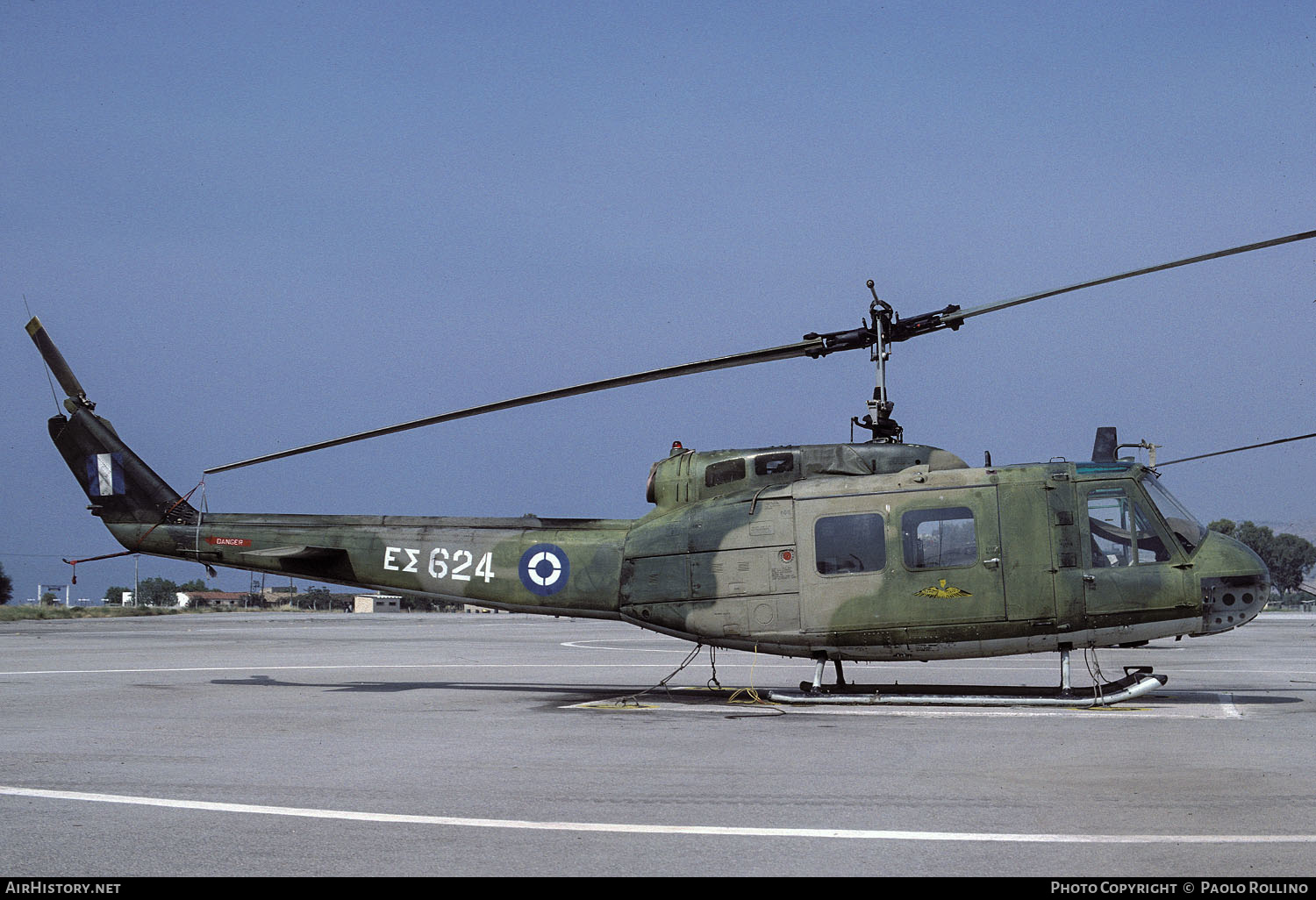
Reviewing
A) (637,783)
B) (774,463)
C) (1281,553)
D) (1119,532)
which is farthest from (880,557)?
(1281,553)

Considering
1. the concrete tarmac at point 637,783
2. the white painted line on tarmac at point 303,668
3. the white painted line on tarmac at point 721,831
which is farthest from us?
the white painted line on tarmac at point 303,668

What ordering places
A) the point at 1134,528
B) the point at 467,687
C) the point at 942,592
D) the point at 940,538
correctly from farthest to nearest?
the point at 467,687
the point at 940,538
the point at 942,592
the point at 1134,528

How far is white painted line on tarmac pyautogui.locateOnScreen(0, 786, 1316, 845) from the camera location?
247 inches

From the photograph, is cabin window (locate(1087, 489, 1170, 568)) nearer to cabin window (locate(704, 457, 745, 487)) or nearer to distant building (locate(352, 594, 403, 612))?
cabin window (locate(704, 457, 745, 487))

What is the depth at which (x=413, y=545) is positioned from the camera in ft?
54.6

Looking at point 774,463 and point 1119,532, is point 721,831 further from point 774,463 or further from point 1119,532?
point 1119,532

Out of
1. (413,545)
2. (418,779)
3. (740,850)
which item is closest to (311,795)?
(418,779)

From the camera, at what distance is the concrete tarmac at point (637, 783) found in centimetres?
599

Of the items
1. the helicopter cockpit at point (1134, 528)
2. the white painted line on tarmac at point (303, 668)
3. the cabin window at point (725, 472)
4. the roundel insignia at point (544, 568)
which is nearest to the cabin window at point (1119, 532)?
the helicopter cockpit at point (1134, 528)

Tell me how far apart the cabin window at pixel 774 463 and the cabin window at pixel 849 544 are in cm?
106

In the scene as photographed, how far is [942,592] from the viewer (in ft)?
45.0

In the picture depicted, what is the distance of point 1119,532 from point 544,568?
25.9 feet

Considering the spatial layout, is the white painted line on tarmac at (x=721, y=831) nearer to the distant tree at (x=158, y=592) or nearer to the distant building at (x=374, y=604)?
the distant building at (x=374, y=604)

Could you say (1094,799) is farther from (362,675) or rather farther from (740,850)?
(362,675)
